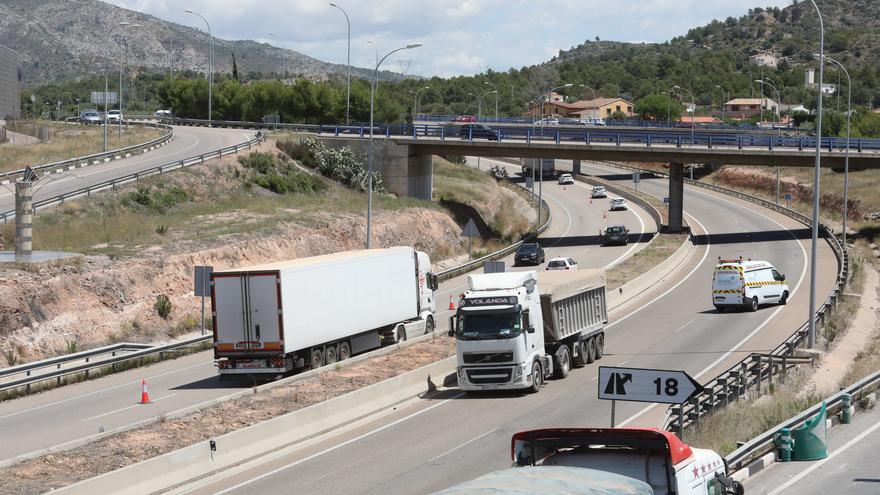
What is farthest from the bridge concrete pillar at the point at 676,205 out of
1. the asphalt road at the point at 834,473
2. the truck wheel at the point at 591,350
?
the asphalt road at the point at 834,473

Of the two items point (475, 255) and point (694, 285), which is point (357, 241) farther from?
point (694, 285)

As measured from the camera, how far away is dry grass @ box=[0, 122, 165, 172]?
7456 cm

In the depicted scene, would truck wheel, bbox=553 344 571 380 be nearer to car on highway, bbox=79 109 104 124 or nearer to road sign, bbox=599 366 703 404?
road sign, bbox=599 366 703 404

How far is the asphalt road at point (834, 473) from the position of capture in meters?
18.9

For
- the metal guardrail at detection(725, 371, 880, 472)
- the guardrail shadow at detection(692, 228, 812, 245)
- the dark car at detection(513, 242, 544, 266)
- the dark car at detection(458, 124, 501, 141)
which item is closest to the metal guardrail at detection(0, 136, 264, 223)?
the dark car at detection(458, 124, 501, 141)

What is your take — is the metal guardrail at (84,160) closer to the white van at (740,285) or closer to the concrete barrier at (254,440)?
the white van at (740,285)

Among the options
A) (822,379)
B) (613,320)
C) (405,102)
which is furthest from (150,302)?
(405,102)

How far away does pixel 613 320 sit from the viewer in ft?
149

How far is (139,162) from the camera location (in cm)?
7288

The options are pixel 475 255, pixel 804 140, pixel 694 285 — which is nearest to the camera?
pixel 694 285

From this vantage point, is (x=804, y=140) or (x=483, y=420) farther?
(x=804, y=140)

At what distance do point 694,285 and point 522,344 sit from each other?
1161 inches

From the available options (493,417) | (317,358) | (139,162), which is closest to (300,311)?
(317,358)

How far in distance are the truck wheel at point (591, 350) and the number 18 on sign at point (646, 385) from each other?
52.4 feet
